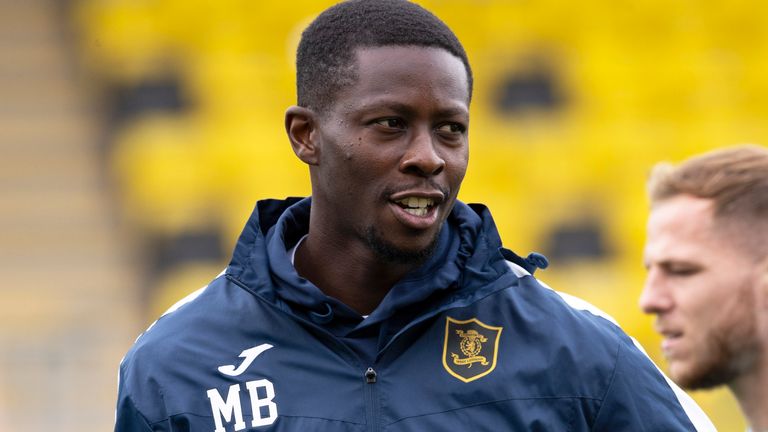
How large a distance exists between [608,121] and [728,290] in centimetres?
666

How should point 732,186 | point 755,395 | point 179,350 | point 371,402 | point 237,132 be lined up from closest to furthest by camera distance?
1. point 755,395
2. point 732,186
3. point 371,402
4. point 179,350
5. point 237,132

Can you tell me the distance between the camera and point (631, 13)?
31.1 feet

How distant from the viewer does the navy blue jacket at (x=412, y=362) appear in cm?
255

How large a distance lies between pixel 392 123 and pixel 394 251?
249 millimetres

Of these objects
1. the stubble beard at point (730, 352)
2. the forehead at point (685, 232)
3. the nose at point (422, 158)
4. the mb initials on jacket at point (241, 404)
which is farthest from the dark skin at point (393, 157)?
the stubble beard at point (730, 352)

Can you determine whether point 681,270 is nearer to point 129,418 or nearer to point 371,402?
point 371,402

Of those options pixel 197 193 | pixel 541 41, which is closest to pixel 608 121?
pixel 541 41

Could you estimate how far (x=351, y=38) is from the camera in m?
2.71

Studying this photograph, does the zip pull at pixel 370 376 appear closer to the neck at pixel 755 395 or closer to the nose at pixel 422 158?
the nose at pixel 422 158

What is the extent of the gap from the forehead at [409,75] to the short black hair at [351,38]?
17 millimetres

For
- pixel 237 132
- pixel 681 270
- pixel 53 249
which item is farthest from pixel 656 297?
pixel 53 249

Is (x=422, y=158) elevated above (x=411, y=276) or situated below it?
above

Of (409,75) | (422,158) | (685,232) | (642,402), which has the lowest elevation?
(642,402)

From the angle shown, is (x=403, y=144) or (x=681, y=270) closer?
(x=681, y=270)
